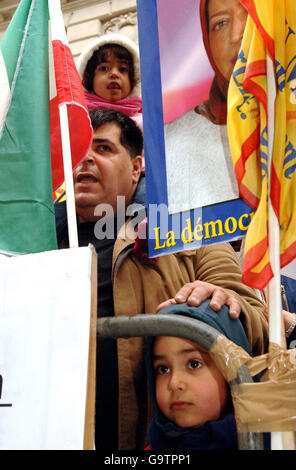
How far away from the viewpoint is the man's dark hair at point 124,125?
3.56 m

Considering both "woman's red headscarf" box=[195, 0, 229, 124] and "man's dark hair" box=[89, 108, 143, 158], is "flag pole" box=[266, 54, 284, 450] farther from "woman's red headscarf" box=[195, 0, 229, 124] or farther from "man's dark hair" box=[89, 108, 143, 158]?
"man's dark hair" box=[89, 108, 143, 158]

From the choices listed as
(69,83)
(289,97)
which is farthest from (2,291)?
(289,97)

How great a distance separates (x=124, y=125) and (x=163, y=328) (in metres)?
1.61

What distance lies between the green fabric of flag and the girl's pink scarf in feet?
2.13

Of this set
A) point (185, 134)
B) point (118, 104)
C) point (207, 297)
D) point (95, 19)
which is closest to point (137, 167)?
point (118, 104)

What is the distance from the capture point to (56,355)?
90.0 inches

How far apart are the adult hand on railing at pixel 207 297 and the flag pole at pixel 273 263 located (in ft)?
1.19

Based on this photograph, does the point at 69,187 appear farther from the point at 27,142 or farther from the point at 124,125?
the point at 124,125

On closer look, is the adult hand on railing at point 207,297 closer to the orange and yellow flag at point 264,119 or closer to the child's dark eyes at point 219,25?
the orange and yellow flag at point 264,119

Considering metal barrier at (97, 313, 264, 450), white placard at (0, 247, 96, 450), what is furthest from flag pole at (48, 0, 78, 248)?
metal barrier at (97, 313, 264, 450)

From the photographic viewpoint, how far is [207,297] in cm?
275

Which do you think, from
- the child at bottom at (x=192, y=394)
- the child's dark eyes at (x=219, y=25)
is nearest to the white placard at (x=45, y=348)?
the child at bottom at (x=192, y=394)
